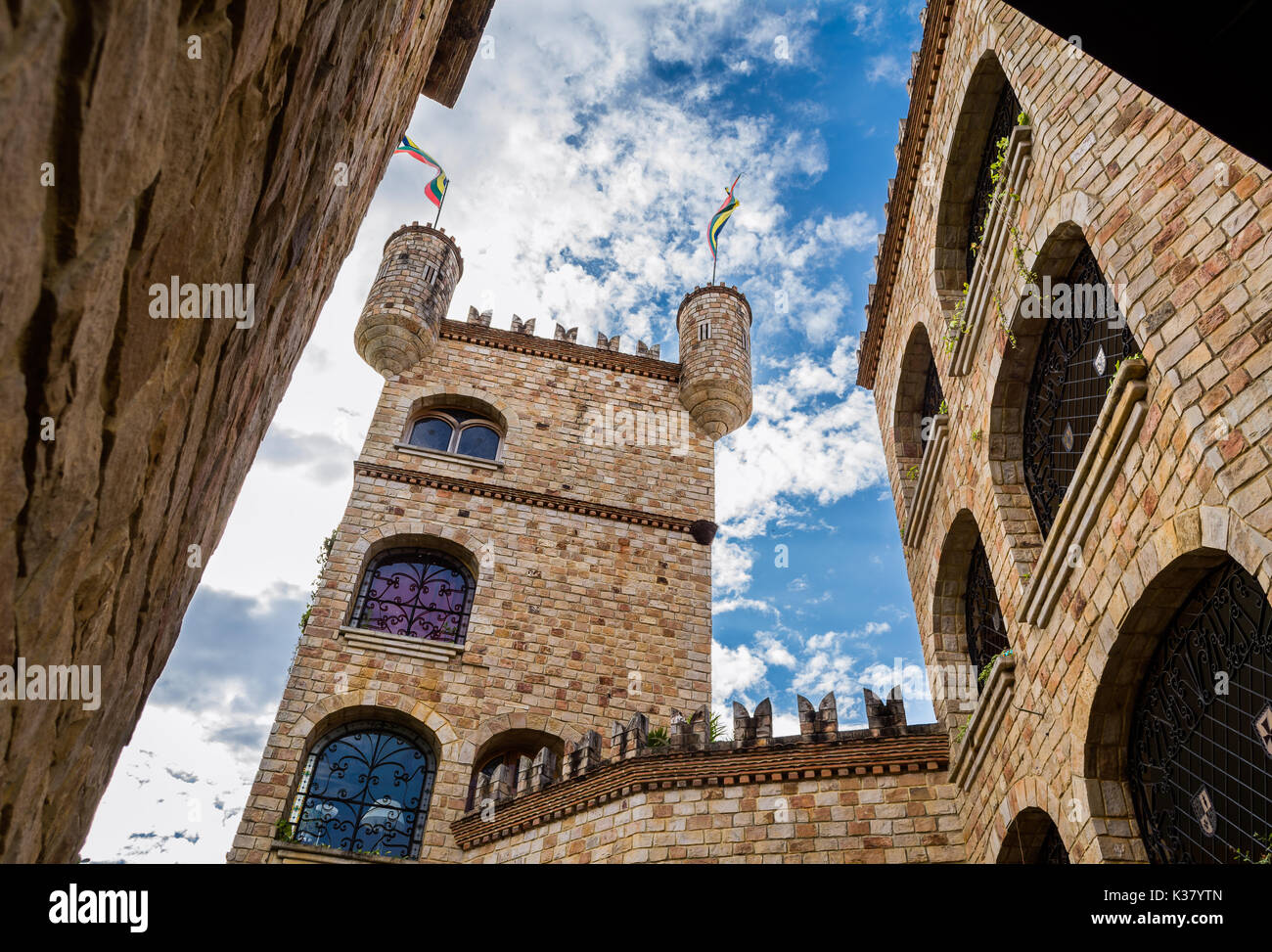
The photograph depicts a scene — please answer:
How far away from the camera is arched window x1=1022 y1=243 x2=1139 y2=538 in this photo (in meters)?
6.16

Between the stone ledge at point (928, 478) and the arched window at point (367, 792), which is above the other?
the stone ledge at point (928, 478)

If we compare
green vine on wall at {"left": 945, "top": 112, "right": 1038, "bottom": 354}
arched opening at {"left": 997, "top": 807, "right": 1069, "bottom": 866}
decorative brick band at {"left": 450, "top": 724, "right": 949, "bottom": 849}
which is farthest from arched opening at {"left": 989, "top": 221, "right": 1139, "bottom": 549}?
decorative brick band at {"left": 450, "top": 724, "right": 949, "bottom": 849}

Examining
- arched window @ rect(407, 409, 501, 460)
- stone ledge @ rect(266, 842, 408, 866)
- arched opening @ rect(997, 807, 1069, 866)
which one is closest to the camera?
arched opening @ rect(997, 807, 1069, 866)

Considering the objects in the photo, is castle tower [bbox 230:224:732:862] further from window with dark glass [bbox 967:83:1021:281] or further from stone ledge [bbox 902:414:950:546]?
window with dark glass [bbox 967:83:1021:281]

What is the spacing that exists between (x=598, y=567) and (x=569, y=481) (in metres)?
1.95

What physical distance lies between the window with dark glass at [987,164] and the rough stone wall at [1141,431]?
41 cm

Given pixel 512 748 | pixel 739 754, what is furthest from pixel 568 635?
pixel 739 754

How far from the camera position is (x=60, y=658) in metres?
1.74

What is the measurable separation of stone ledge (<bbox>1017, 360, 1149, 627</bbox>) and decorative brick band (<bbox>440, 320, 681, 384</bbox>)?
12.9 m

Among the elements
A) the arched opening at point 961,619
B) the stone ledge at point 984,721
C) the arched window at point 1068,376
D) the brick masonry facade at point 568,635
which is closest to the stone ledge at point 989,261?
the arched window at point 1068,376

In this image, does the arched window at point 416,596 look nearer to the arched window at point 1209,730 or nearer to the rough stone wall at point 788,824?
the rough stone wall at point 788,824

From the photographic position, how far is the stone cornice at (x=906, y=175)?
9602mm

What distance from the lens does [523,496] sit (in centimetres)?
1578
